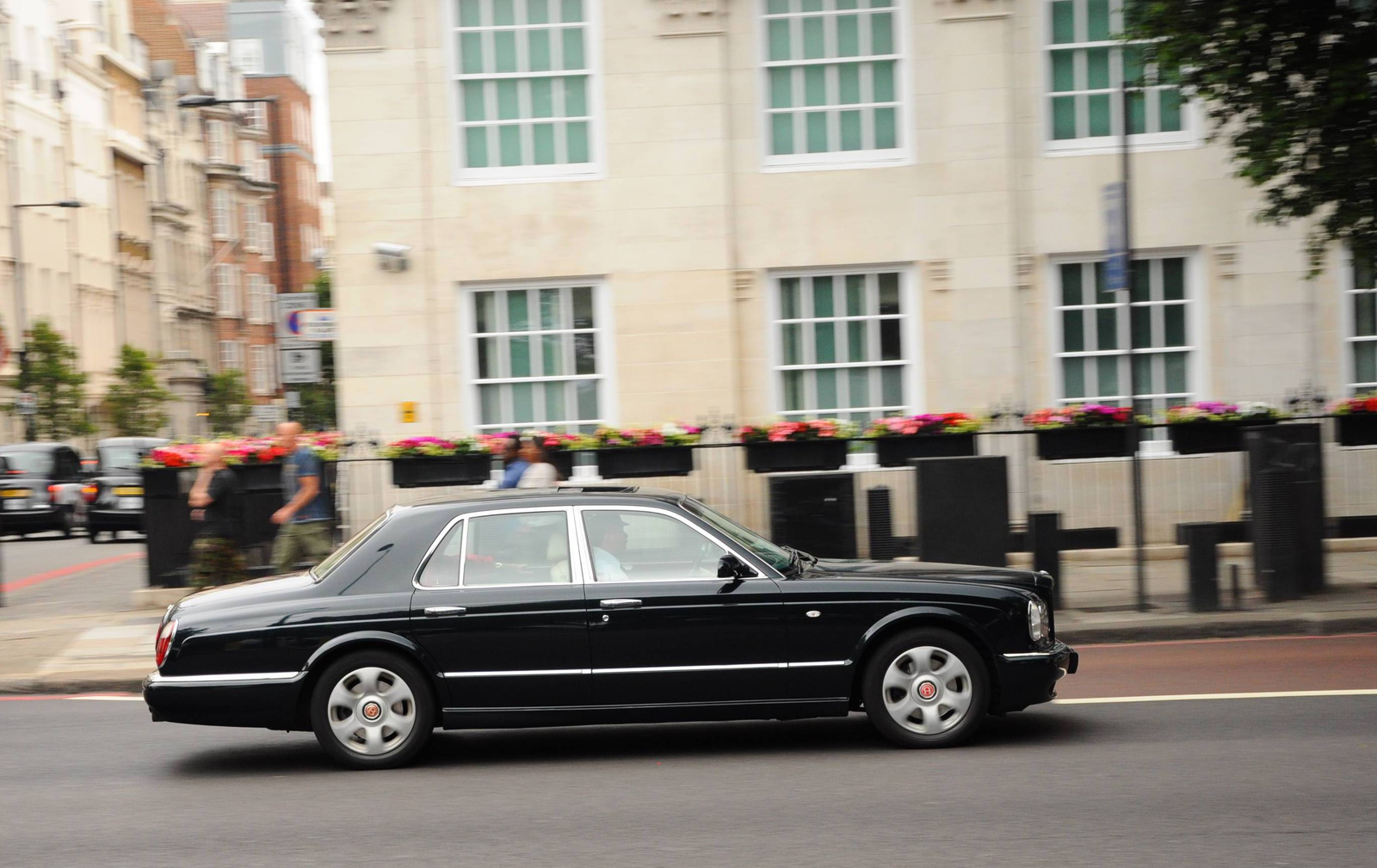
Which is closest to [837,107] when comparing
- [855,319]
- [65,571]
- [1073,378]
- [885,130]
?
[885,130]

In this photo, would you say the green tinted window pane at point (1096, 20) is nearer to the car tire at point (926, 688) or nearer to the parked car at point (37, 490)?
the car tire at point (926, 688)

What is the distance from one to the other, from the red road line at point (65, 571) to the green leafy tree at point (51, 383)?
76.1 ft

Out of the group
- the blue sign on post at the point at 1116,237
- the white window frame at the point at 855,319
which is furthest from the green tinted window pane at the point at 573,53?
the blue sign on post at the point at 1116,237

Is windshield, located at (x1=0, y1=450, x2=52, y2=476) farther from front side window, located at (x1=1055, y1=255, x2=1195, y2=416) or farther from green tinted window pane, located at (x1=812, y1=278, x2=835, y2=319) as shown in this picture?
front side window, located at (x1=1055, y1=255, x2=1195, y2=416)

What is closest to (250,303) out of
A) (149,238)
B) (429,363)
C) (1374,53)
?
(149,238)

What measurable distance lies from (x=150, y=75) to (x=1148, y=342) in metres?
65.1

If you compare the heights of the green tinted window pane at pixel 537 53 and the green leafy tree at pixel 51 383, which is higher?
the green tinted window pane at pixel 537 53

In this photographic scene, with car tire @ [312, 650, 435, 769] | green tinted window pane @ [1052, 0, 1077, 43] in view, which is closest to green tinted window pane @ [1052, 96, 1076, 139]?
green tinted window pane @ [1052, 0, 1077, 43]

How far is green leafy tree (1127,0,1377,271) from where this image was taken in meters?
11.6

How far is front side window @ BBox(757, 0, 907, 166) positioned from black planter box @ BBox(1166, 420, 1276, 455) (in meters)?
4.38

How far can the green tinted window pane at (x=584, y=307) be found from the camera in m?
16.9

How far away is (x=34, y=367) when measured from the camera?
45156mm

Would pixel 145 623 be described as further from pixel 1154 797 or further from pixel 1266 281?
pixel 1266 281

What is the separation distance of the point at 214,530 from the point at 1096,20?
10887 millimetres
